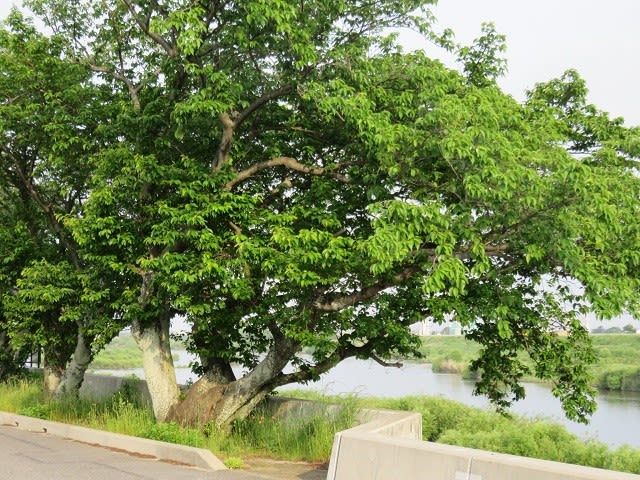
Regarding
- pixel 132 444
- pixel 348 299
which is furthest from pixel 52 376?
pixel 348 299

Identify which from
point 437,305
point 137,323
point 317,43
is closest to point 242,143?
point 317,43

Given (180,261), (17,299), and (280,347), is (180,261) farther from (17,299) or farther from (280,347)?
(17,299)

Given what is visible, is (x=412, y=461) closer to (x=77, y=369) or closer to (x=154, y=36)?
(x=154, y=36)

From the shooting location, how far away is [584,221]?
8.72 m

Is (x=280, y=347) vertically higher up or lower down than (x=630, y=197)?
lower down

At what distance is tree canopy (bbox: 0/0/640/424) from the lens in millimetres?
9062

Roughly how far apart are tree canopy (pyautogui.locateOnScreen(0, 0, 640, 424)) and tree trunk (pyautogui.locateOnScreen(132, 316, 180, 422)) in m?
0.04

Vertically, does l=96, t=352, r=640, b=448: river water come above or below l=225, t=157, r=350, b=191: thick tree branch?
below

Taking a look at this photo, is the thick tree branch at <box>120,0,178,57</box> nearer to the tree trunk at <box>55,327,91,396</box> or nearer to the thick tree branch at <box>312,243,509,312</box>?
the thick tree branch at <box>312,243,509,312</box>

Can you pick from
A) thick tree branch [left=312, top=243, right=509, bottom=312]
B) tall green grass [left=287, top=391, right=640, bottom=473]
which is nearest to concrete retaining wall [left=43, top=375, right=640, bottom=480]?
thick tree branch [left=312, top=243, right=509, bottom=312]

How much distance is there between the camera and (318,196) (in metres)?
11.9

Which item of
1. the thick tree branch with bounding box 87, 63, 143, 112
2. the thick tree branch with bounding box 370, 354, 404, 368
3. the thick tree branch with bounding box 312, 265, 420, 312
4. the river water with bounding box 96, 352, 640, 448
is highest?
the thick tree branch with bounding box 87, 63, 143, 112

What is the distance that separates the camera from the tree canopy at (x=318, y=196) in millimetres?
9062

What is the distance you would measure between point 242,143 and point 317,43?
9.15ft
